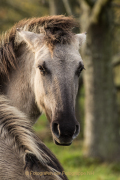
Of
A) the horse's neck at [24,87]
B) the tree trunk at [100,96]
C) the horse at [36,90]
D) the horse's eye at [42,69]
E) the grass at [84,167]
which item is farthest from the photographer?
the tree trunk at [100,96]

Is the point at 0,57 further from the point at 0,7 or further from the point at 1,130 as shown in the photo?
the point at 0,7

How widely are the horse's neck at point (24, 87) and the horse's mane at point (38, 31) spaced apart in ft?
0.42

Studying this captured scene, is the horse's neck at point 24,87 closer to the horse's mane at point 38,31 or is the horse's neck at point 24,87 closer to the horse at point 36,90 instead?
the horse at point 36,90

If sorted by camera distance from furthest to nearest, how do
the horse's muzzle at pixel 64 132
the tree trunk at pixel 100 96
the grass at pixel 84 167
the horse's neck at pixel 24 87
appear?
the tree trunk at pixel 100 96
the grass at pixel 84 167
the horse's neck at pixel 24 87
the horse's muzzle at pixel 64 132

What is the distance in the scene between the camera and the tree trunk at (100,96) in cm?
737

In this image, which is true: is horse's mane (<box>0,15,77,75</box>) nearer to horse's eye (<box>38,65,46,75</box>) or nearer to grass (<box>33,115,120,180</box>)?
horse's eye (<box>38,65,46,75</box>)

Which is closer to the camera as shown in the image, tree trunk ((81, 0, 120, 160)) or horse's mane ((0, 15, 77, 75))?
horse's mane ((0, 15, 77, 75))

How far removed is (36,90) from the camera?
2.99 metres

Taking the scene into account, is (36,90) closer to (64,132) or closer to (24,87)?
(24,87)

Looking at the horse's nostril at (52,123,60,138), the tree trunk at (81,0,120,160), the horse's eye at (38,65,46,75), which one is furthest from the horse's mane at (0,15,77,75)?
the tree trunk at (81,0,120,160)

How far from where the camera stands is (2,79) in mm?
3184

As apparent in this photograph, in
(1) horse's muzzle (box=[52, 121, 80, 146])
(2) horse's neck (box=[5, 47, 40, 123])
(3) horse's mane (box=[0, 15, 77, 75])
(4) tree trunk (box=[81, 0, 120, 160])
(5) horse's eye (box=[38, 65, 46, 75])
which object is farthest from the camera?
(4) tree trunk (box=[81, 0, 120, 160])

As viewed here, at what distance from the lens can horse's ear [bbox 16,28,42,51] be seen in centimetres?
302

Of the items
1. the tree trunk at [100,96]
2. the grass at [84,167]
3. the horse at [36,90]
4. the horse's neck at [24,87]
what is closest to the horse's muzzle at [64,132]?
the horse at [36,90]
